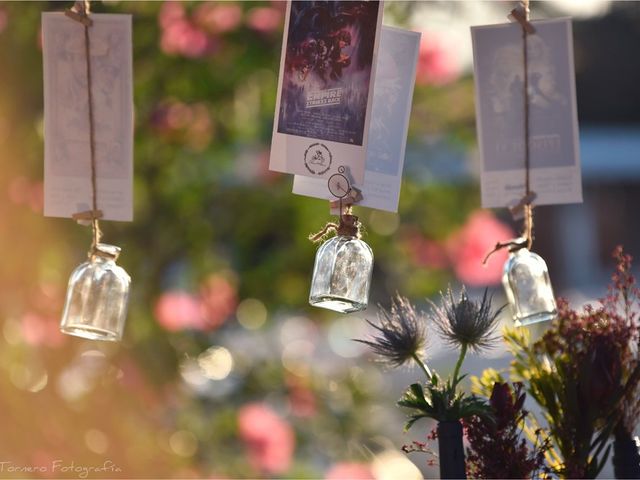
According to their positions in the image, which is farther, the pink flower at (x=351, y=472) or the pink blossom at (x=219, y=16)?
the pink blossom at (x=219, y=16)

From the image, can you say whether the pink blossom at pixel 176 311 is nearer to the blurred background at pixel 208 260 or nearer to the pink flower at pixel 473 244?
the blurred background at pixel 208 260

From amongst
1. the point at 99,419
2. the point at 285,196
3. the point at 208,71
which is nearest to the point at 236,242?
the point at 285,196

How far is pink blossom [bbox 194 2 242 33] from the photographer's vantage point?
2.73m

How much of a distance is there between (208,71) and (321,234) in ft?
5.28

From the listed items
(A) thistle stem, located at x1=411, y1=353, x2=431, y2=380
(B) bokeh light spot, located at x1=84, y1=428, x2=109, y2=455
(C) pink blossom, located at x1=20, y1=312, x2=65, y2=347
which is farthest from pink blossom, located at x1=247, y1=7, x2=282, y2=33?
(A) thistle stem, located at x1=411, y1=353, x2=431, y2=380

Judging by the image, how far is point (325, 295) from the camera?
4.38 feet

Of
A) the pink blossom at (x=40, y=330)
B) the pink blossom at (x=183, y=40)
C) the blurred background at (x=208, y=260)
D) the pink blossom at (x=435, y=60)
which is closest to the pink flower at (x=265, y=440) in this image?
the blurred background at (x=208, y=260)

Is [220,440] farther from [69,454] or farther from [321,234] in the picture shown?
[321,234]

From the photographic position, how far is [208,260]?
2971 millimetres

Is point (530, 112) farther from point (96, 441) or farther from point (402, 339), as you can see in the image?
point (96, 441)

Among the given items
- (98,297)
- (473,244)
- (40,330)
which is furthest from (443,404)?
(473,244)

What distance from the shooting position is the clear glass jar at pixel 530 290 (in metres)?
1.34

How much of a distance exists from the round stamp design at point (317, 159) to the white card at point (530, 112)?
0.84 ft

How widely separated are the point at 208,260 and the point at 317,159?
176 centimetres
